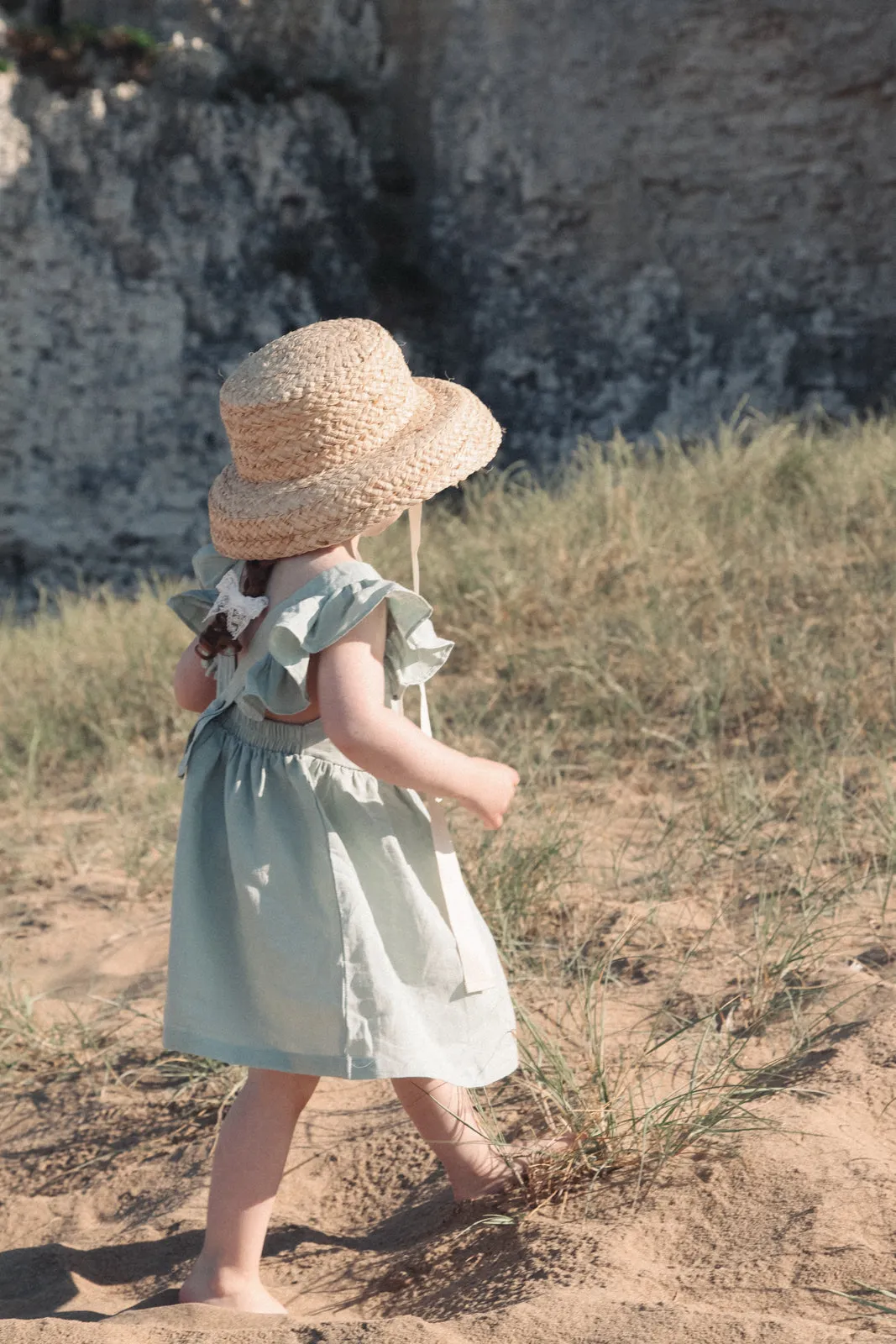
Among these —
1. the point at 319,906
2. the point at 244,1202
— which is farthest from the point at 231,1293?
the point at 319,906

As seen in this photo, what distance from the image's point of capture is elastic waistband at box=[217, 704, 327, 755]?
1754 mm

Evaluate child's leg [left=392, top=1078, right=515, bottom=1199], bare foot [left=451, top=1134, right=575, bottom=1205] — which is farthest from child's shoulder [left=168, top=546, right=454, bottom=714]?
bare foot [left=451, top=1134, right=575, bottom=1205]

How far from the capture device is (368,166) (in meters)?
8.16

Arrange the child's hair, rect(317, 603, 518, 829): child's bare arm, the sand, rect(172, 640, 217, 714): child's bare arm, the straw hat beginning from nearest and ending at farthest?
the sand < rect(317, 603, 518, 829): child's bare arm < the straw hat < the child's hair < rect(172, 640, 217, 714): child's bare arm

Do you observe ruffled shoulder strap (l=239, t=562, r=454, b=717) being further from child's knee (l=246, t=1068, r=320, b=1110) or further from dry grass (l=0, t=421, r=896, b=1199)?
dry grass (l=0, t=421, r=896, b=1199)

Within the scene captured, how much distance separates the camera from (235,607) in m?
1.80

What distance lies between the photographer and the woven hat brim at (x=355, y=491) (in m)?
1.70

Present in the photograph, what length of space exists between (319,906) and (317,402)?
64cm

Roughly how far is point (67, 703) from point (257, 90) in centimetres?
508

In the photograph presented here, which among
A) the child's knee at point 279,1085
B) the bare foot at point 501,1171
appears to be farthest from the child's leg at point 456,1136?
the child's knee at point 279,1085

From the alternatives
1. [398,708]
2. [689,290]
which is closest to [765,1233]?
[398,708]

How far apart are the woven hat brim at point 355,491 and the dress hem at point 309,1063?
0.63m

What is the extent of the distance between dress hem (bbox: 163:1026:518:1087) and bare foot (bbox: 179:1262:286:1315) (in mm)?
261

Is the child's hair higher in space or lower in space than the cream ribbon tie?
higher
